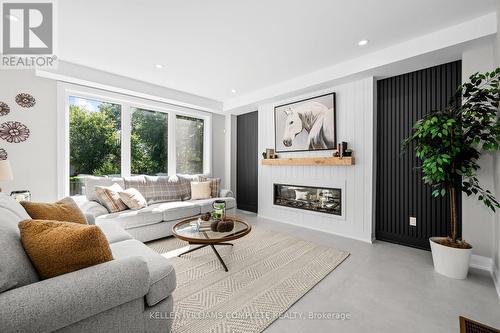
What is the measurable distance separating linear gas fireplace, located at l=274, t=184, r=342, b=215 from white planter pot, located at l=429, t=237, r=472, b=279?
1441 mm

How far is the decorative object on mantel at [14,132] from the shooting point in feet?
9.74

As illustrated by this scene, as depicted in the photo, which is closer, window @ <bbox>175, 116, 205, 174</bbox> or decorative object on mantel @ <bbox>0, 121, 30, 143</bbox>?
decorative object on mantel @ <bbox>0, 121, 30, 143</bbox>

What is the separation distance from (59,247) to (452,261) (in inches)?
126

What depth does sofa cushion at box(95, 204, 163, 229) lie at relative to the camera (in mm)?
2965

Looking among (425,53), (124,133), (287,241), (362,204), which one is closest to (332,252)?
(287,241)

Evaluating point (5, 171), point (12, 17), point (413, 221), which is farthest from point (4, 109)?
point (413, 221)

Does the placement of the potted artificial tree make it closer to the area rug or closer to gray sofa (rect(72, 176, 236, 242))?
the area rug

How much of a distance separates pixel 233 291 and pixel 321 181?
2.47 metres

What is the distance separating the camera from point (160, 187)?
13.4 feet

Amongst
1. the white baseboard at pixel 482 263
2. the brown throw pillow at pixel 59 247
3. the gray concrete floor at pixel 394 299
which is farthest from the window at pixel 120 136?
the white baseboard at pixel 482 263

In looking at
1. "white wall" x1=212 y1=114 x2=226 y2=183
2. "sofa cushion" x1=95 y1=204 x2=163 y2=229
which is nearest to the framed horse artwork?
"white wall" x1=212 y1=114 x2=226 y2=183

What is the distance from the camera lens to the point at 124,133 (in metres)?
4.11

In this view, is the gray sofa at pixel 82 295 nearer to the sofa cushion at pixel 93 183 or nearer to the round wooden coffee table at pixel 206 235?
the round wooden coffee table at pixel 206 235

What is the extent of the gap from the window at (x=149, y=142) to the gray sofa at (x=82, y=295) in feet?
9.71
